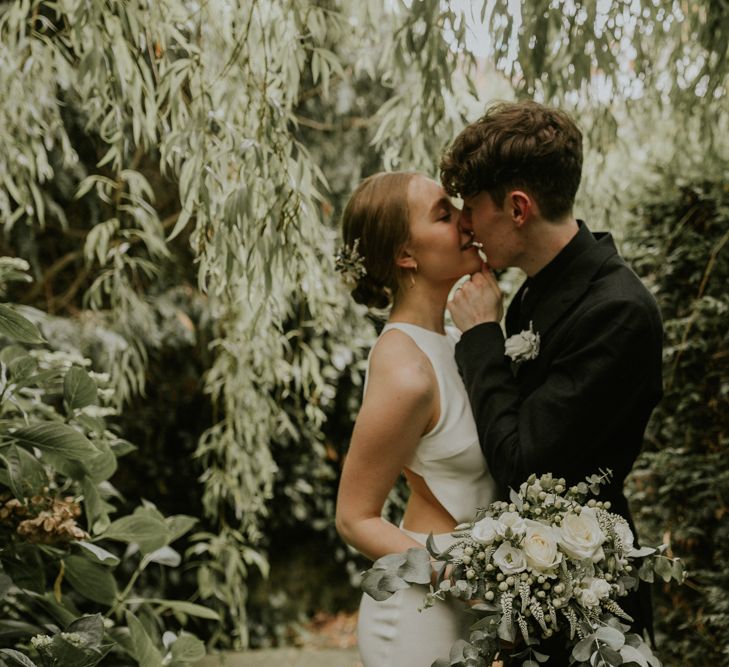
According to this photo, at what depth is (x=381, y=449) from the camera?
5.42 ft

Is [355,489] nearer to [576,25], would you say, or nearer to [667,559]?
[667,559]

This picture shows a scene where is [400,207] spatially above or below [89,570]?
above

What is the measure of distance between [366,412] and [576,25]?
123 centimetres

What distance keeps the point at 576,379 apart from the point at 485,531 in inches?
14.2

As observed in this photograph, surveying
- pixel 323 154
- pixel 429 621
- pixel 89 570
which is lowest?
pixel 89 570

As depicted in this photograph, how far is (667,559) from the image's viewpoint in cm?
146

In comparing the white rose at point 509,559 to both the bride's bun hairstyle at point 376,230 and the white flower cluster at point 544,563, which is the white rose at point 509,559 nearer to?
the white flower cluster at point 544,563

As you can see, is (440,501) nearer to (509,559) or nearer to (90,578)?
(509,559)

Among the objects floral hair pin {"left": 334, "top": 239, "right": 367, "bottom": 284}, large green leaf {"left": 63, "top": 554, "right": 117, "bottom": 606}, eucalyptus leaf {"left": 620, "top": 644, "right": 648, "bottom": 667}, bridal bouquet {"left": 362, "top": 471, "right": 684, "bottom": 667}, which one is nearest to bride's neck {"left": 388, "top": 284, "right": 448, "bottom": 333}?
floral hair pin {"left": 334, "top": 239, "right": 367, "bottom": 284}

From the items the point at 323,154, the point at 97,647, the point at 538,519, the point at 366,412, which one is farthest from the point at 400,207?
the point at 323,154

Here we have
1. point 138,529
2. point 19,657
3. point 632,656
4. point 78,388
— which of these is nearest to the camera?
point 632,656

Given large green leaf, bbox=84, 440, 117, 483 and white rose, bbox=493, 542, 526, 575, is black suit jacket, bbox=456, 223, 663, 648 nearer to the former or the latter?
white rose, bbox=493, 542, 526, 575

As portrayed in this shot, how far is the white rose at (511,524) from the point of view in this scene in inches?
A: 54.4

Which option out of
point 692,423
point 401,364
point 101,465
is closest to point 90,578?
point 101,465
